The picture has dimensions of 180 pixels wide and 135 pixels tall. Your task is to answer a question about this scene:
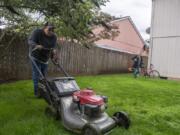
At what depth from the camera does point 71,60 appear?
12.5 m

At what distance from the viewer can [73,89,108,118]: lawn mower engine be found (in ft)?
13.1

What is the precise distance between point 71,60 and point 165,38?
5.77 metres

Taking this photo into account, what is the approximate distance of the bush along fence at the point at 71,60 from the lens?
30.2 feet

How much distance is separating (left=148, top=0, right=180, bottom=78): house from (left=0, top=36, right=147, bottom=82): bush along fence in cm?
227

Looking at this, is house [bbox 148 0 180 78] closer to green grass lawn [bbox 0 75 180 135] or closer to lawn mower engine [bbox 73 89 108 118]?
green grass lawn [bbox 0 75 180 135]

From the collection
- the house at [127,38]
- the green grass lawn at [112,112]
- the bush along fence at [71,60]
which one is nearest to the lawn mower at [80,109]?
the green grass lawn at [112,112]

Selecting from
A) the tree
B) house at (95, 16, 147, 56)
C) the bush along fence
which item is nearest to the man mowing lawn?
the tree

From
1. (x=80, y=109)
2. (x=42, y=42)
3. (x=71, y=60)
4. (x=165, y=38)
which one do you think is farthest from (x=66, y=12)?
(x=165, y=38)

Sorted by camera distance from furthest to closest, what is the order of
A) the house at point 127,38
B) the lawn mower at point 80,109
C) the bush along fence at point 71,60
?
the house at point 127,38 < the bush along fence at point 71,60 < the lawn mower at point 80,109

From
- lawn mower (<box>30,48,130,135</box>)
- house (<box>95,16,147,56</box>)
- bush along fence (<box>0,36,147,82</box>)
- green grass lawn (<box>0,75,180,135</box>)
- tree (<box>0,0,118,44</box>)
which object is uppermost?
house (<box>95,16,147,56</box>)

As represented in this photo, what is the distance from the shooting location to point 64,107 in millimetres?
4344

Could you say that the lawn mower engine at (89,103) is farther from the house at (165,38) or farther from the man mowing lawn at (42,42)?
the house at (165,38)

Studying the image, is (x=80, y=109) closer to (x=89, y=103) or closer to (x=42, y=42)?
(x=89, y=103)

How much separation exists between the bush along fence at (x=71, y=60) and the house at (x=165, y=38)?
7.46ft
